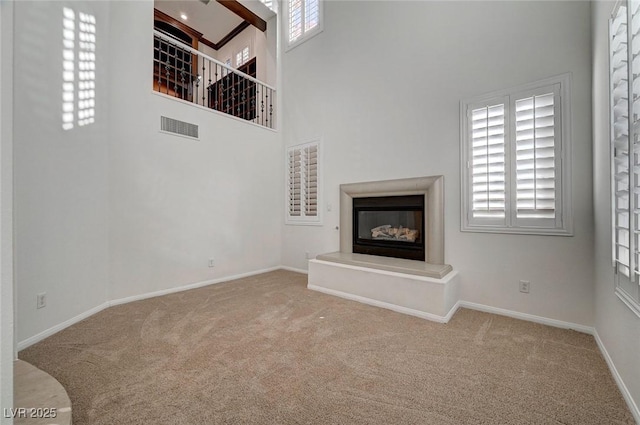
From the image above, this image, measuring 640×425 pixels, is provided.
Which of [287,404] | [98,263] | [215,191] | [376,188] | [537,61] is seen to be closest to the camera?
[287,404]

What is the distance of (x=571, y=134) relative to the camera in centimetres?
257

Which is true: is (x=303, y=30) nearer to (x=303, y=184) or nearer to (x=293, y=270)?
(x=303, y=184)

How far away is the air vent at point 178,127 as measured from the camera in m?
3.65

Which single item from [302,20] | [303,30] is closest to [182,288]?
[303,30]

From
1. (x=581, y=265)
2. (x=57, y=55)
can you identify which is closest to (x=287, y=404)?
(x=581, y=265)

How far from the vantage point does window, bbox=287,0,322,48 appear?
15.8 ft

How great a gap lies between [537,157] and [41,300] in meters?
4.76

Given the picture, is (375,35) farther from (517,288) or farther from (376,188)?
(517,288)

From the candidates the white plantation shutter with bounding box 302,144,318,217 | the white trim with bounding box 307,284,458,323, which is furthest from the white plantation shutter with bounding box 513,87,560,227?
the white plantation shutter with bounding box 302,144,318,217

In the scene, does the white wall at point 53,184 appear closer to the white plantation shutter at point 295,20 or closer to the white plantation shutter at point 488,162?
the white plantation shutter at point 295,20

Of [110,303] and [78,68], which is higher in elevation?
[78,68]

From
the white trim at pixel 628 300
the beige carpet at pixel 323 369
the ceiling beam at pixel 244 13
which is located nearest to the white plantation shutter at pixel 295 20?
the ceiling beam at pixel 244 13

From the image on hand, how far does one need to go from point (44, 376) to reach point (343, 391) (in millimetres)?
1710

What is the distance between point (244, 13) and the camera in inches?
219
